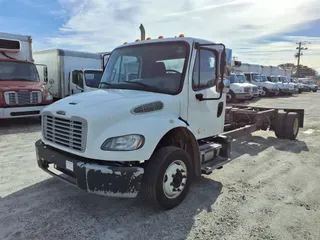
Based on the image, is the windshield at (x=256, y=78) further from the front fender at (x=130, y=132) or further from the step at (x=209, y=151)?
the front fender at (x=130, y=132)

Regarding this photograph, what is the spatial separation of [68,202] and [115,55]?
2.42 meters

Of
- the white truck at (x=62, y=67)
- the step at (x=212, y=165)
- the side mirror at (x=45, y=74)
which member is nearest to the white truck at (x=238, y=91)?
the white truck at (x=62, y=67)

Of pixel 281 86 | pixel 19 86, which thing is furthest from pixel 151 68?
pixel 281 86

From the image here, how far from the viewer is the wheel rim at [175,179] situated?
3525mm

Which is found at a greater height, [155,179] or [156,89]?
[156,89]

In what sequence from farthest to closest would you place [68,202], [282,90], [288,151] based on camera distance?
[282,90] → [288,151] → [68,202]

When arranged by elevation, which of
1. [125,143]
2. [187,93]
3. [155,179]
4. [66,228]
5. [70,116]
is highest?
[187,93]

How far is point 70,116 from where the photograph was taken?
3.32 meters

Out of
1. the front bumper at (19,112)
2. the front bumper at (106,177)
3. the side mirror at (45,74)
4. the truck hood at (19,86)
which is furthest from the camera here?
the side mirror at (45,74)

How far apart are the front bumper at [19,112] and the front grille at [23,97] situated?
0.20 m

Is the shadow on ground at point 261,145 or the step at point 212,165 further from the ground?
the step at point 212,165

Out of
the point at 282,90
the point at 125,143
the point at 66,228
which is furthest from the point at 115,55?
the point at 282,90

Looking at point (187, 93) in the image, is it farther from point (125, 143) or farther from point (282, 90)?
point (282, 90)

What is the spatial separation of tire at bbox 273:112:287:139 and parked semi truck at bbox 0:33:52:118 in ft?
25.6
